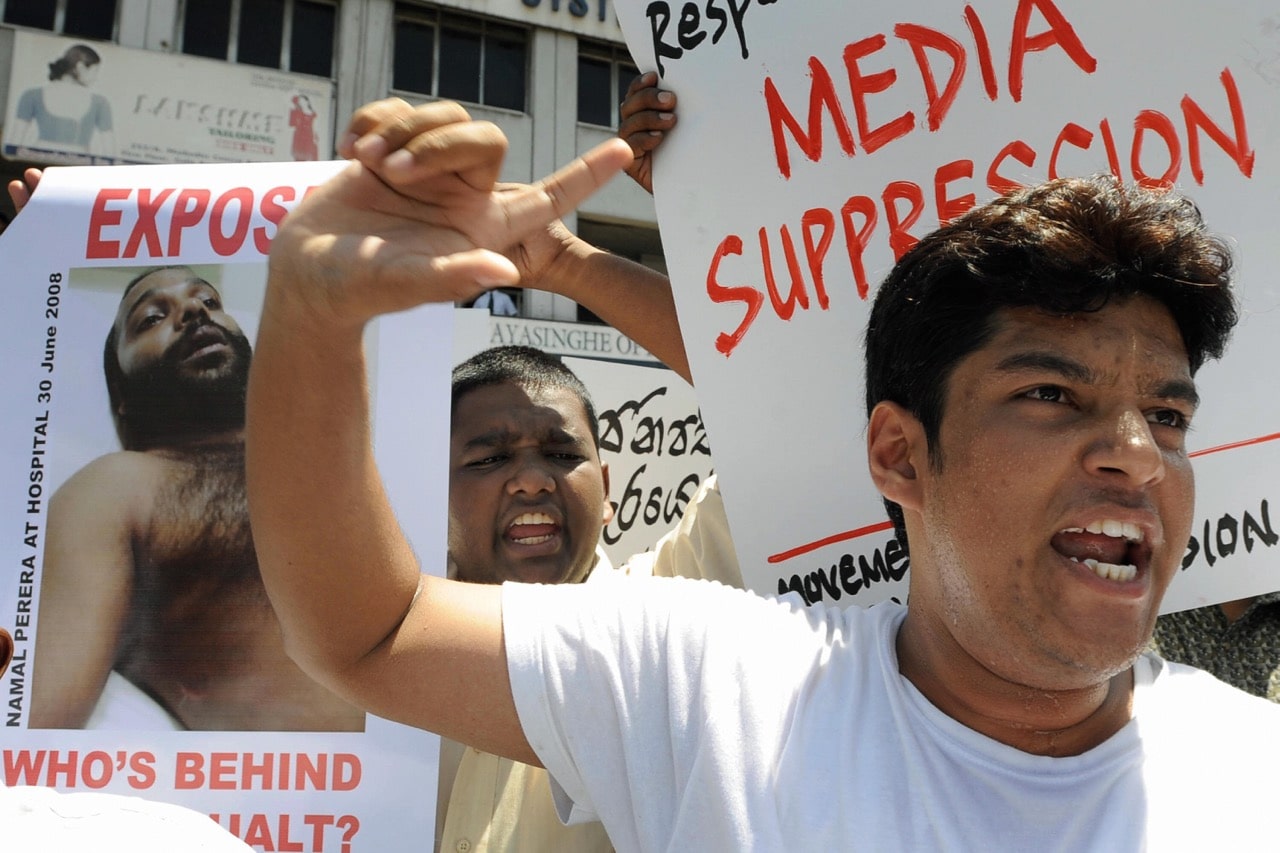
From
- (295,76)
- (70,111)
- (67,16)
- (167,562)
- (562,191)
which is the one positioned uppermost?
(67,16)

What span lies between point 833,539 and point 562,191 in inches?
31.2

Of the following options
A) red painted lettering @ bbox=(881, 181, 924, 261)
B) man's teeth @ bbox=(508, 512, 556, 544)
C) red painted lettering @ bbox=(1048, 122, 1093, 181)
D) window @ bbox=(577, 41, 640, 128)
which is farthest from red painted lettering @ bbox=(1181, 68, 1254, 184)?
window @ bbox=(577, 41, 640, 128)

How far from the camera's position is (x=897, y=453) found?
1411mm

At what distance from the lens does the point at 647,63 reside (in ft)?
6.15

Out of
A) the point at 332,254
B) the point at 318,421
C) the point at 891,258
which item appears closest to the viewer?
the point at 332,254

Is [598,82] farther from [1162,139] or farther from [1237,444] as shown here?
[1237,444]

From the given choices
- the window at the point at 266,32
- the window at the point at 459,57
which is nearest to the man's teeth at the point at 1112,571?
the window at the point at 459,57

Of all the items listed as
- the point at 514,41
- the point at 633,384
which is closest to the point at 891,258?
the point at 633,384

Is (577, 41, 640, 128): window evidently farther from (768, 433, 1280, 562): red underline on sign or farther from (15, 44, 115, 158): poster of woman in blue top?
(768, 433, 1280, 562): red underline on sign

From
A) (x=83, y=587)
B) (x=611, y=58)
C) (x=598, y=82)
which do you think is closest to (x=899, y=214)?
(x=83, y=587)

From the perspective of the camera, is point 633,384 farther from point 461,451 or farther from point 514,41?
point 514,41

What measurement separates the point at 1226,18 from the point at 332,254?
1242 mm

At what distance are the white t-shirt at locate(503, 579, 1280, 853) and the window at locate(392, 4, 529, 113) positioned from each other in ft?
47.7

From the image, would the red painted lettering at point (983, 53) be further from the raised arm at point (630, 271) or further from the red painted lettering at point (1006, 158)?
the raised arm at point (630, 271)
